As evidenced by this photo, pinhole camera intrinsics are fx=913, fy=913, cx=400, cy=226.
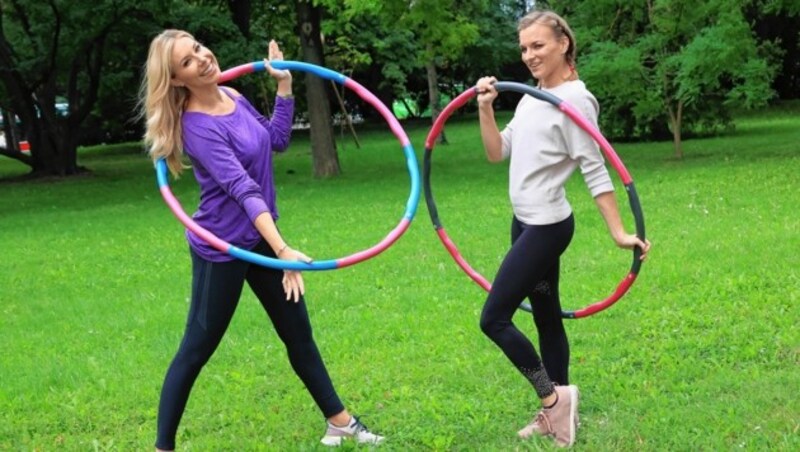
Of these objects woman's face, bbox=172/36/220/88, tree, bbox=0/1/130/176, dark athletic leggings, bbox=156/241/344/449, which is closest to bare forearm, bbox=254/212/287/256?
dark athletic leggings, bbox=156/241/344/449

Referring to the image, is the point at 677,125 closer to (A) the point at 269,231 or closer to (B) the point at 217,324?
(B) the point at 217,324

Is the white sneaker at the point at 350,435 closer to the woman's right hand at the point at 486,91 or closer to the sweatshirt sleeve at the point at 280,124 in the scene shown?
the sweatshirt sleeve at the point at 280,124

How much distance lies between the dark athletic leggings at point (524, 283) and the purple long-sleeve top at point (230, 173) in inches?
45.3

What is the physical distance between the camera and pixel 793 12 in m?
16.9

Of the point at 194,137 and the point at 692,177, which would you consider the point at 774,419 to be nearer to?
the point at 194,137

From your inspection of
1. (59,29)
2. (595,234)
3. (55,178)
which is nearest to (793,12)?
(595,234)

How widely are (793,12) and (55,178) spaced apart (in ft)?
60.9

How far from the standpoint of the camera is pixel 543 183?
169 inches

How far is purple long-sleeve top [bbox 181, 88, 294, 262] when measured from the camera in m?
4.04

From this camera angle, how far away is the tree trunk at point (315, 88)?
20.0m

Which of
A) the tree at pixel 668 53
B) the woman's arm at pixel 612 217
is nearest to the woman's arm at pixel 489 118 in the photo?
the woman's arm at pixel 612 217

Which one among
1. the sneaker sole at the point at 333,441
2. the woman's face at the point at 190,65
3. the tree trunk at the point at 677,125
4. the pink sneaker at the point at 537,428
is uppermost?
the woman's face at the point at 190,65

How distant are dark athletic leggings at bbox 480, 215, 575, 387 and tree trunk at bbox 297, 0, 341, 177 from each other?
51.2 feet

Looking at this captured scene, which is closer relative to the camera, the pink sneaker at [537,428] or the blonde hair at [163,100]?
the blonde hair at [163,100]
